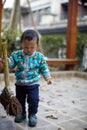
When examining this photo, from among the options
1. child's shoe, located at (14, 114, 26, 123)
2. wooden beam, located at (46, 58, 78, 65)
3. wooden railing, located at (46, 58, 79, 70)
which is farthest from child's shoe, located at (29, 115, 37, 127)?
wooden railing, located at (46, 58, 79, 70)

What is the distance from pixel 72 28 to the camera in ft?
31.2

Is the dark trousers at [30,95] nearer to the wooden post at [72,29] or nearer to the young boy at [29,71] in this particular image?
the young boy at [29,71]

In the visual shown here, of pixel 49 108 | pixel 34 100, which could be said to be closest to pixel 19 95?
pixel 34 100

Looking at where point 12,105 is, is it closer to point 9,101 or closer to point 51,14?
point 9,101

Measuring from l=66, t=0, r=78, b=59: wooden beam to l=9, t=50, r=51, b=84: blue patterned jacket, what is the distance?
5.67 metres

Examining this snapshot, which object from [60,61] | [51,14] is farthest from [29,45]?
[51,14]

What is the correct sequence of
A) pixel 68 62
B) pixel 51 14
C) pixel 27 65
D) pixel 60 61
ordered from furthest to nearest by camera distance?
pixel 51 14 → pixel 68 62 → pixel 60 61 → pixel 27 65

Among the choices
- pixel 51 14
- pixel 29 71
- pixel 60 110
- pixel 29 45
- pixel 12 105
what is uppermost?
pixel 51 14

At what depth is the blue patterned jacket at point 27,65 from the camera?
155 inches

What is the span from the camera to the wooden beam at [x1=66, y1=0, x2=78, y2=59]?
9.48m

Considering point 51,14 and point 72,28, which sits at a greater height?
point 51,14

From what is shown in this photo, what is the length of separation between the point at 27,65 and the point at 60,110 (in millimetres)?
1296

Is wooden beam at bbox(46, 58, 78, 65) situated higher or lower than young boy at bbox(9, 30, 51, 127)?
lower

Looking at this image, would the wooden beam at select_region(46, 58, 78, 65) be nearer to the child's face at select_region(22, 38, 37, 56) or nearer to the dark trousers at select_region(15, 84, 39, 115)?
the dark trousers at select_region(15, 84, 39, 115)
